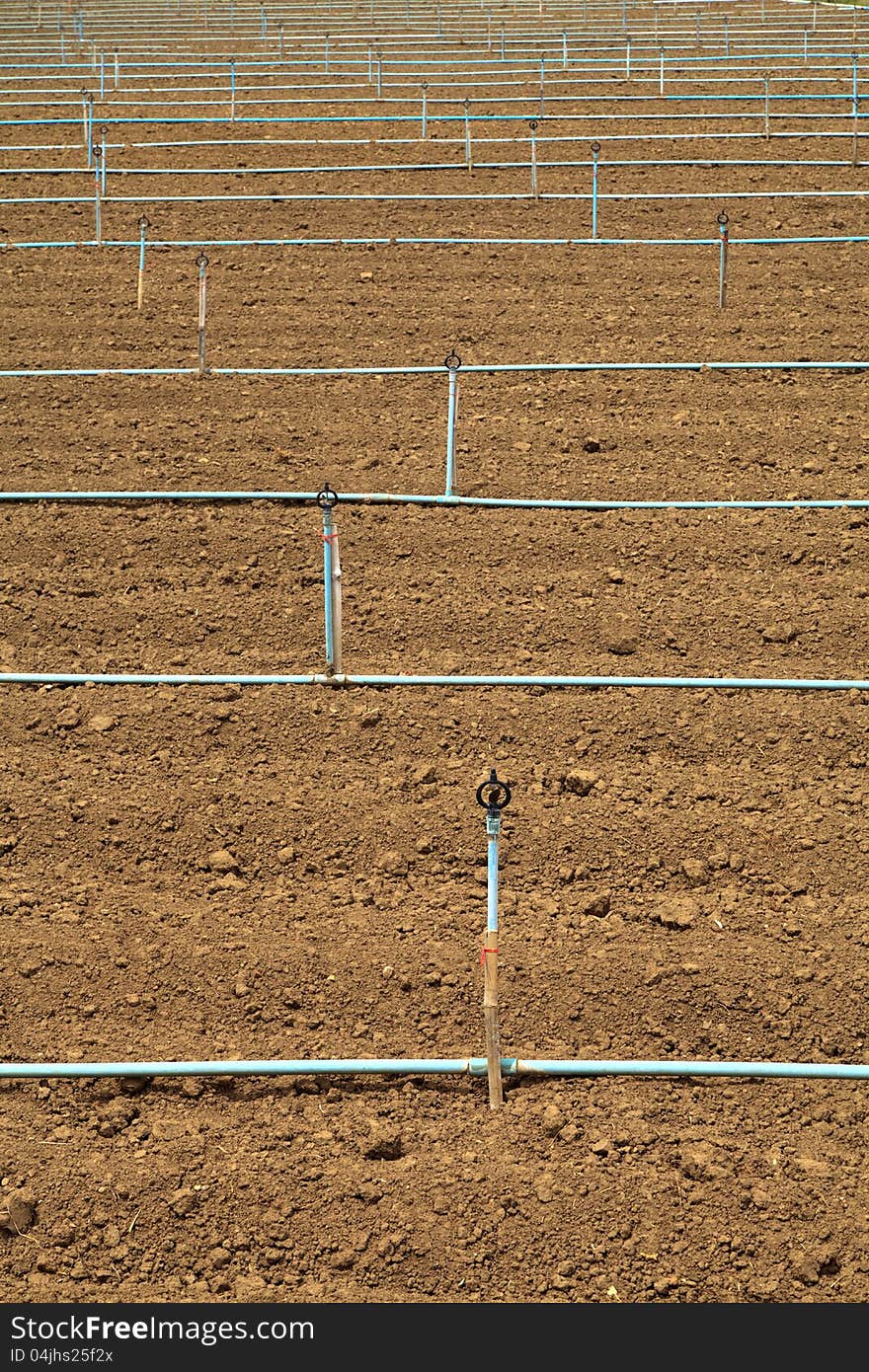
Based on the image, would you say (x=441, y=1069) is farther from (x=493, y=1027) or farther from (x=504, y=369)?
(x=504, y=369)

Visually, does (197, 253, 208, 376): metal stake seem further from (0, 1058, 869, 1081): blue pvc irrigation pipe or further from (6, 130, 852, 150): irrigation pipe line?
(6, 130, 852, 150): irrigation pipe line

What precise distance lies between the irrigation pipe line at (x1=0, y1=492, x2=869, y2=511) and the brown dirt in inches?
3.3

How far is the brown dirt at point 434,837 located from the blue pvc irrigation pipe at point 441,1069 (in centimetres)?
7

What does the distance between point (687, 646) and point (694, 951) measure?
2.15m

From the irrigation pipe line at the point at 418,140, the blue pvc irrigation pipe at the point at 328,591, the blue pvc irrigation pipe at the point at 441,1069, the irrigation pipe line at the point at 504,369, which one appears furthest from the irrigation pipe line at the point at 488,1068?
the irrigation pipe line at the point at 418,140

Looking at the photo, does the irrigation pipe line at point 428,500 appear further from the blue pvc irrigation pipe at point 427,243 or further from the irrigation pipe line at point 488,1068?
the blue pvc irrigation pipe at point 427,243

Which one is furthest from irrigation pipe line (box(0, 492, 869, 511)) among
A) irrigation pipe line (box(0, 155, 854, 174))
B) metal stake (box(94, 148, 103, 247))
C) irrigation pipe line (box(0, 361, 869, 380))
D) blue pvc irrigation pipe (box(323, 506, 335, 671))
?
irrigation pipe line (box(0, 155, 854, 174))

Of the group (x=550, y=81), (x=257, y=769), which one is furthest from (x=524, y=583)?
(x=550, y=81)

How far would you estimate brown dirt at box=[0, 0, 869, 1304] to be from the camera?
14.1 feet

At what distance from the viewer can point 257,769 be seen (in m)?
6.26

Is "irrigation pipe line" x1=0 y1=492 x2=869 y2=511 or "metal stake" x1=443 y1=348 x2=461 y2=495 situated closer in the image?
"metal stake" x1=443 y1=348 x2=461 y2=495

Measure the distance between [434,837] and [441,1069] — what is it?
1.34 metres

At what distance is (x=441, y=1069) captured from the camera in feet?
15.3

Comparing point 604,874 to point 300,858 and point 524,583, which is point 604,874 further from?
→ point 524,583
